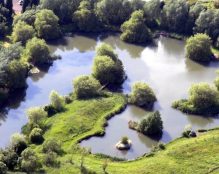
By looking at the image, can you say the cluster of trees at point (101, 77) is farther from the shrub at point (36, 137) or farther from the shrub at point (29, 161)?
the shrub at point (29, 161)

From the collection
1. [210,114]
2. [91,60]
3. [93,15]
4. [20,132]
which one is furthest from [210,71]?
[20,132]

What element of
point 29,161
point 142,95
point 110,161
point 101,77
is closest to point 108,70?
point 101,77

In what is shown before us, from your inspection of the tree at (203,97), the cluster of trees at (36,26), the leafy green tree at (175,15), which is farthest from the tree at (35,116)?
the leafy green tree at (175,15)

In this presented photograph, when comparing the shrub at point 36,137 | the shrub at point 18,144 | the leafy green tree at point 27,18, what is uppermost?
the leafy green tree at point 27,18

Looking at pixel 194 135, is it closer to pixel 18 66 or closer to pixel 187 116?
pixel 187 116

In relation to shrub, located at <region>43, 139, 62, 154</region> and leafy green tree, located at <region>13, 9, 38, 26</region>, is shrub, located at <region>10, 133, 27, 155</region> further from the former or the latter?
leafy green tree, located at <region>13, 9, 38, 26</region>
